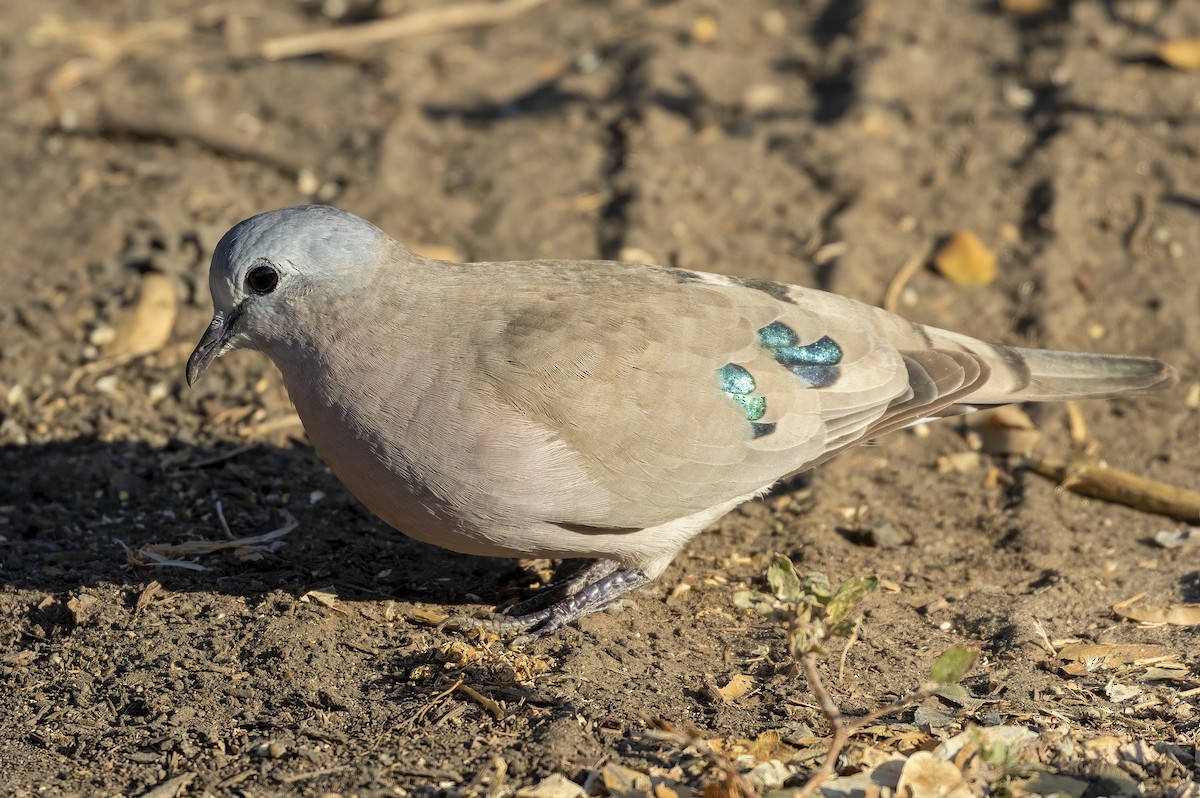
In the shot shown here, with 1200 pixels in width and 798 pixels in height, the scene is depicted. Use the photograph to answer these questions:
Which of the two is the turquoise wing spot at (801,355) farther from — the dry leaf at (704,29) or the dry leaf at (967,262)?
the dry leaf at (704,29)

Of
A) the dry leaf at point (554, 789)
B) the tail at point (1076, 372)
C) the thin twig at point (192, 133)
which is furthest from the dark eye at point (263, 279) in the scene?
the thin twig at point (192, 133)

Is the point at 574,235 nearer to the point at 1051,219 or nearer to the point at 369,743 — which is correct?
the point at 1051,219

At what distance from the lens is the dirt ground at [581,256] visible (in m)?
3.79

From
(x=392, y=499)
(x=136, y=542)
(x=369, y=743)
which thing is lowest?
(x=136, y=542)

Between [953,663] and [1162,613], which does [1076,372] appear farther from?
[953,663]

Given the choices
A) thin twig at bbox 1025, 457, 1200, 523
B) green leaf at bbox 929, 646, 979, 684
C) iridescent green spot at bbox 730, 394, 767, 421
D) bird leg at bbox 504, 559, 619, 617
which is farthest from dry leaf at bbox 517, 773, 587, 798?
thin twig at bbox 1025, 457, 1200, 523

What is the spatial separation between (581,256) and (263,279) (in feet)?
8.83

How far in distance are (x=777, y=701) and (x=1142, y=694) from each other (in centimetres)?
114

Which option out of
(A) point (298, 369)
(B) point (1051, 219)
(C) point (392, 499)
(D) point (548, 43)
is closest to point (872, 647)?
(C) point (392, 499)

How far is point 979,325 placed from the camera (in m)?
6.34

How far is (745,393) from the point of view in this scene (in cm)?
430

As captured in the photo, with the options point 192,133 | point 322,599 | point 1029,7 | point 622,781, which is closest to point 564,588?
point 322,599

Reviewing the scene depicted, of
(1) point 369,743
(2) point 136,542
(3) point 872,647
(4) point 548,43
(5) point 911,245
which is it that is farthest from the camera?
(4) point 548,43

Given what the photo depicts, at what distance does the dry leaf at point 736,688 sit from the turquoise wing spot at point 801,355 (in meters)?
1.02
